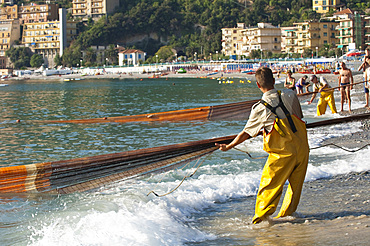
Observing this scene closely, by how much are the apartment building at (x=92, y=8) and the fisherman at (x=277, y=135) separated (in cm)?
17250

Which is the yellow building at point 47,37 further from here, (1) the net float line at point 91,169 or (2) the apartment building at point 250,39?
(1) the net float line at point 91,169

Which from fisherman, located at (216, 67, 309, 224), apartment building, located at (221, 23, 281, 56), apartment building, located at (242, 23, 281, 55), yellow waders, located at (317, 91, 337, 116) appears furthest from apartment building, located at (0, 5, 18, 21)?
fisherman, located at (216, 67, 309, 224)

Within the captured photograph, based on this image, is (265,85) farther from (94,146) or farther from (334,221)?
(94,146)

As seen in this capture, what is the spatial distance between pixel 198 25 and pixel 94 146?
153 meters

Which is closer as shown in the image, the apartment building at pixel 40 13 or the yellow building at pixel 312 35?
the yellow building at pixel 312 35

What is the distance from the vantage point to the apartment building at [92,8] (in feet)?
567

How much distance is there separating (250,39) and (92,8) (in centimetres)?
6813

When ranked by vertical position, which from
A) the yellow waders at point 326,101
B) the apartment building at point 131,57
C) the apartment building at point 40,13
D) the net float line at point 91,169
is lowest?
the net float line at point 91,169

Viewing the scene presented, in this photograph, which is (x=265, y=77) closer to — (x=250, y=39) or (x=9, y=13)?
(x=250, y=39)

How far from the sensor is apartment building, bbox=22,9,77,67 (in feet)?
541

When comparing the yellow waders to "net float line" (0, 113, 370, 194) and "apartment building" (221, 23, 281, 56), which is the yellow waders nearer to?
"net float line" (0, 113, 370, 194)

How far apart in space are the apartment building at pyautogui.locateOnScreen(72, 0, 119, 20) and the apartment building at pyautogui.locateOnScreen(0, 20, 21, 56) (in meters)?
20.2

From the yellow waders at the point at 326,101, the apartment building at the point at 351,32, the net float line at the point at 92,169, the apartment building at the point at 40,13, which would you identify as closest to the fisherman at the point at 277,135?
the net float line at the point at 92,169

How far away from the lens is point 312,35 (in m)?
120
